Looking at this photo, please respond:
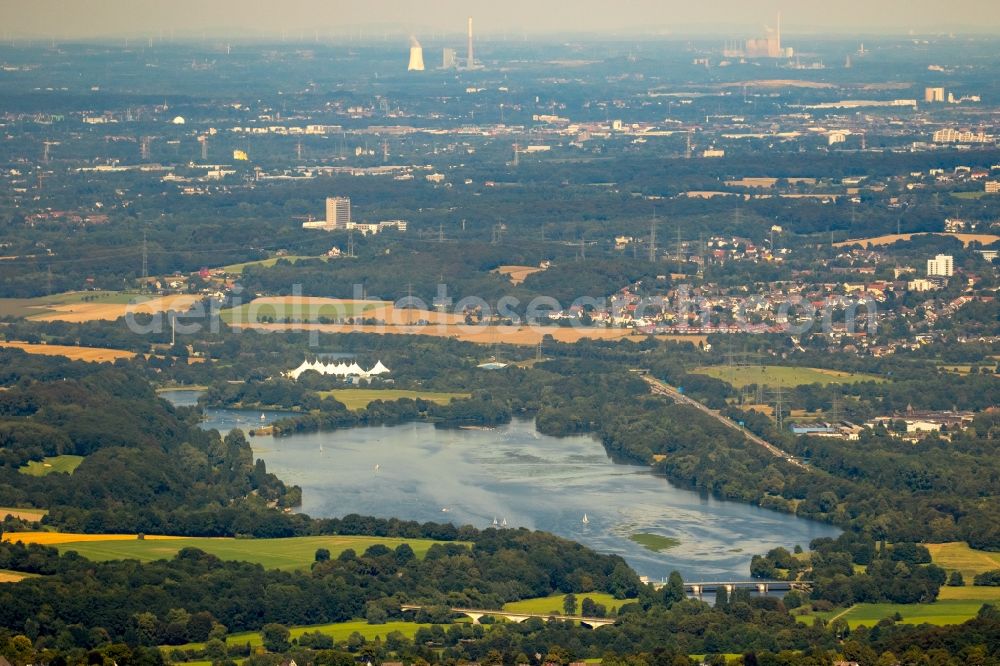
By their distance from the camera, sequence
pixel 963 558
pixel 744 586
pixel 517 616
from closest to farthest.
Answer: pixel 517 616, pixel 744 586, pixel 963 558

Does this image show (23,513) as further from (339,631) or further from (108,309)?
(108,309)

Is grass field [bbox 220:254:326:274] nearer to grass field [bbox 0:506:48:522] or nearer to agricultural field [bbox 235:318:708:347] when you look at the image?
agricultural field [bbox 235:318:708:347]

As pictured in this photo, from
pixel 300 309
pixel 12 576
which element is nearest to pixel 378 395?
pixel 300 309

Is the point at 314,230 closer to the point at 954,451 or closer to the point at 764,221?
the point at 764,221

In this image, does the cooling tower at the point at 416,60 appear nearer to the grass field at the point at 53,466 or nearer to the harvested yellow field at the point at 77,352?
the harvested yellow field at the point at 77,352

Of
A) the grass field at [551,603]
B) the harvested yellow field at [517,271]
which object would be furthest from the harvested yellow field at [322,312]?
the grass field at [551,603]
